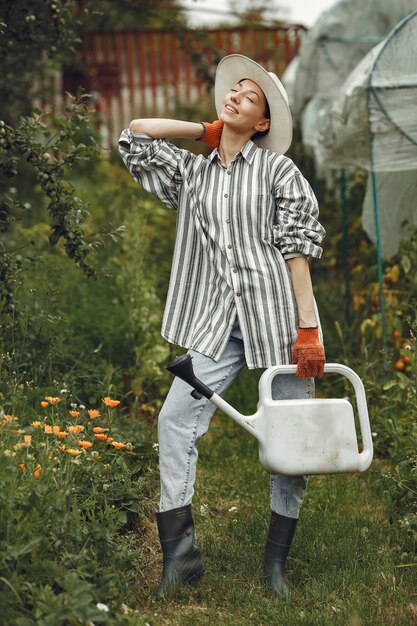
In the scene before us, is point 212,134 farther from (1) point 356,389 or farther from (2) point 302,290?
(1) point 356,389

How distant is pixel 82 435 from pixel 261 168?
105cm

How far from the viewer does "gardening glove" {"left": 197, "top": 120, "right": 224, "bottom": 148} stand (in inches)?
140

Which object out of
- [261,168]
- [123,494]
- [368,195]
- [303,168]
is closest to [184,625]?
[123,494]

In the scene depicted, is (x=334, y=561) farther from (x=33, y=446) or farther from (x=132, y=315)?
(x=132, y=315)

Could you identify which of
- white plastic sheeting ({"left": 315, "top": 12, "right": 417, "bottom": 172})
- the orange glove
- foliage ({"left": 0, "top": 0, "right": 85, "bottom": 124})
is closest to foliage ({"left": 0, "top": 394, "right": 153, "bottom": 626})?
the orange glove

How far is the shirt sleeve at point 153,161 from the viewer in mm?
3492

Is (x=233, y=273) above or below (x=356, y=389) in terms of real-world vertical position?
above

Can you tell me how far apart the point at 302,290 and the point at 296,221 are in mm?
218

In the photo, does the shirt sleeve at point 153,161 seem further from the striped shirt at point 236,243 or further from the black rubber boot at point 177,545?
the black rubber boot at point 177,545

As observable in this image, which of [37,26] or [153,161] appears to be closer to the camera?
[153,161]

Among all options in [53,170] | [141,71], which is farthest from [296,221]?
[141,71]

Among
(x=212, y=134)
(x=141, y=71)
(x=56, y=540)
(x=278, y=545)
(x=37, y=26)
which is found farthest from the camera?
(x=141, y=71)

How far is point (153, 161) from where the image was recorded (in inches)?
137

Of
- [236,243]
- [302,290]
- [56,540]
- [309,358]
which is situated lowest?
[56,540]
